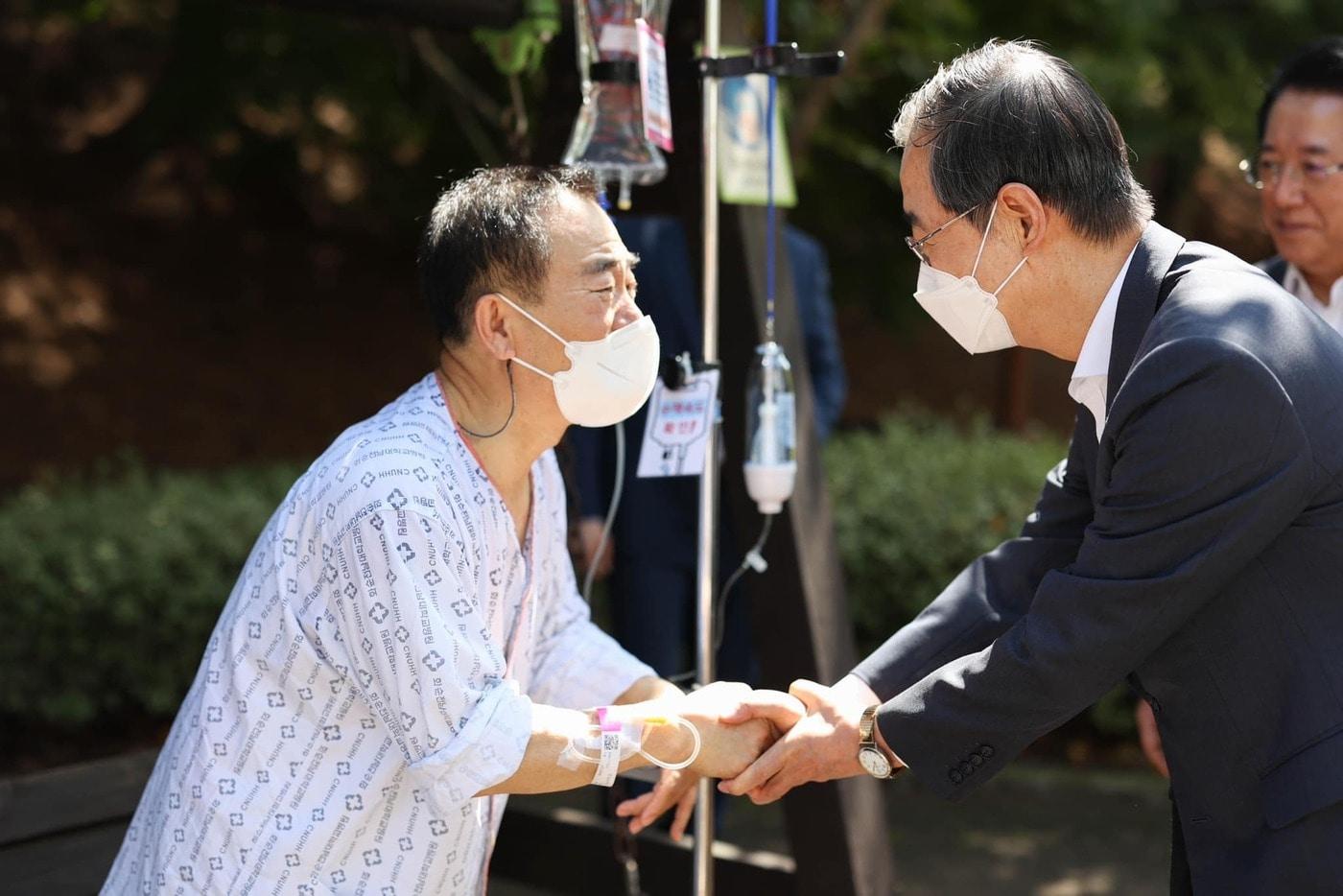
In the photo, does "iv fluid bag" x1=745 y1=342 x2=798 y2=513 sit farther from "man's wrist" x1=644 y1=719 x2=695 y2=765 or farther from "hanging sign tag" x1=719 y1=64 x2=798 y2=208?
"man's wrist" x1=644 y1=719 x2=695 y2=765

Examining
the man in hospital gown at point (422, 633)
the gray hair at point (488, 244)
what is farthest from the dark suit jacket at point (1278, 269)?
the gray hair at point (488, 244)

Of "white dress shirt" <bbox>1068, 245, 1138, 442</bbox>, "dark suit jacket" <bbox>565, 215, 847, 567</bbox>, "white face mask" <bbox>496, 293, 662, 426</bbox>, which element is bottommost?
"dark suit jacket" <bbox>565, 215, 847, 567</bbox>

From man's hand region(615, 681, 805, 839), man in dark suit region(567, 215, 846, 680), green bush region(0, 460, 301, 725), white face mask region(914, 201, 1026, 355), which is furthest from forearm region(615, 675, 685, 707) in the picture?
green bush region(0, 460, 301, 725)

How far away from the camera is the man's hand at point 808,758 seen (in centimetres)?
246

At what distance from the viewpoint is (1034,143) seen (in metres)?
2.12

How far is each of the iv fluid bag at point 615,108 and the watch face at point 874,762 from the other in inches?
46.4

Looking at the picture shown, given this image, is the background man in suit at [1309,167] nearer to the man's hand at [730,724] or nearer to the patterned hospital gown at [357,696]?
the man's hand at [730,724]

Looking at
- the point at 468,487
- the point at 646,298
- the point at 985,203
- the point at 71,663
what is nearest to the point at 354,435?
the point at 468,487

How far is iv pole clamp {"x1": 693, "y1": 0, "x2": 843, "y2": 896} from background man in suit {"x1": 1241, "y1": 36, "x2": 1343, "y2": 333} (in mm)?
1192

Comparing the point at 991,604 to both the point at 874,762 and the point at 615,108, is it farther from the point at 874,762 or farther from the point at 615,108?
the point at 615,108

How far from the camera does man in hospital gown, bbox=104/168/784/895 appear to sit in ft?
6.88

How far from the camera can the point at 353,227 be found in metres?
11.8

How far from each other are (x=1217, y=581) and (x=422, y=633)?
109 cm

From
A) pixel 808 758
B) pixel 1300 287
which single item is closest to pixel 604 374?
pixel 808 758
